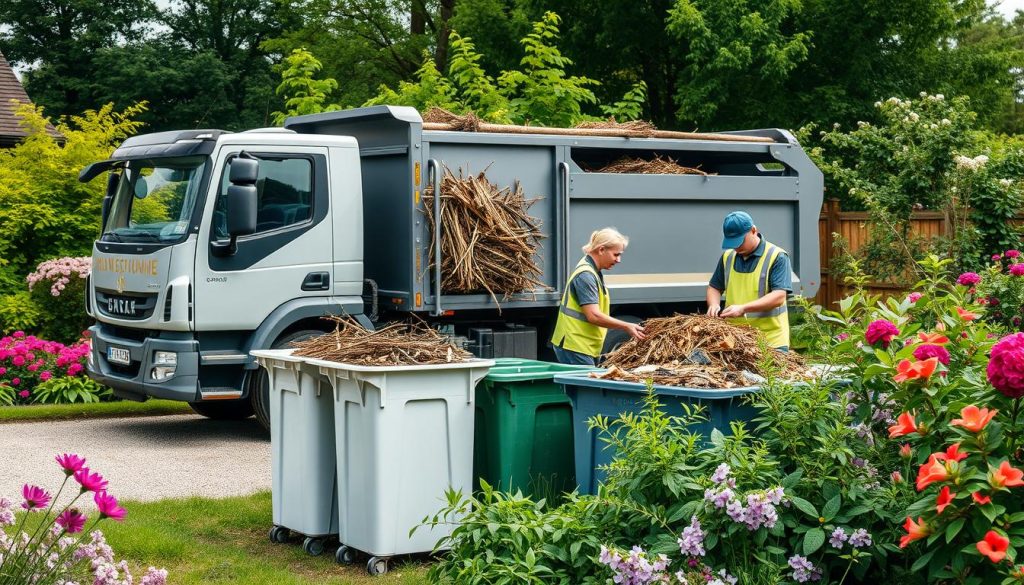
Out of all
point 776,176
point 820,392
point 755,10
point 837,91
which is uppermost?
point 755,10

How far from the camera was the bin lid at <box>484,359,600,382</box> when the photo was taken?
6133 millimetres

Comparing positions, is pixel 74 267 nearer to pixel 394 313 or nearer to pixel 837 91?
pixel 394 313

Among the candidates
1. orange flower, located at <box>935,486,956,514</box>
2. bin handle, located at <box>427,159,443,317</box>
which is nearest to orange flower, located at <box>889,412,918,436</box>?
orange flower, located at <box>935,486,956,514</box>

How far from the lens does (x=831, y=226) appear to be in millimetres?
17422

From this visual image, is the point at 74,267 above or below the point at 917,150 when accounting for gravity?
below

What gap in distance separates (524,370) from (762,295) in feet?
6.49

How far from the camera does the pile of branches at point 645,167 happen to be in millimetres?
10461

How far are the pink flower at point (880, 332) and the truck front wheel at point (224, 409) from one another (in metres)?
7.70

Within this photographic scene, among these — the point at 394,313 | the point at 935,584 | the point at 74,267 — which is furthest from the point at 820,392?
the point at 74,267

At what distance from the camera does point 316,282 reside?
952 cm

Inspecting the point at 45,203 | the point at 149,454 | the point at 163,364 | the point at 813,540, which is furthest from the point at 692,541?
the point at 45,203

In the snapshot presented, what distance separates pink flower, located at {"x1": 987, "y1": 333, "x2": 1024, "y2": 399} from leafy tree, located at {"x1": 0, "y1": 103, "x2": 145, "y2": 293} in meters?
12.1

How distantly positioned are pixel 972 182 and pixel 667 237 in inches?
207

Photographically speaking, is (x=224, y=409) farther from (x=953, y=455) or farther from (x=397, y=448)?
(x=953, y=455)
